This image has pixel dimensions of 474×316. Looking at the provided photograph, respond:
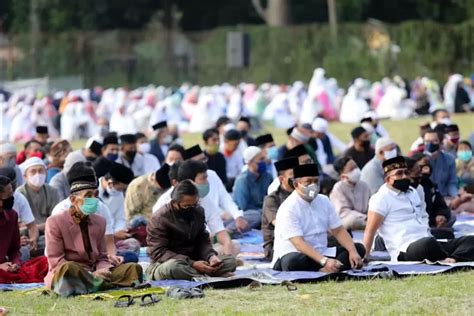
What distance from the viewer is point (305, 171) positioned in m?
11.6

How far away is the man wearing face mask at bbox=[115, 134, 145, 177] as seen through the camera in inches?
680

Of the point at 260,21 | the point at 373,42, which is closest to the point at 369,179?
the point at 373,42

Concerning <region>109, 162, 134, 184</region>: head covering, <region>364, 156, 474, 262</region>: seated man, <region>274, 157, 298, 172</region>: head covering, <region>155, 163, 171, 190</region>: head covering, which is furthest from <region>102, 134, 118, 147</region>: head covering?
<region>364, 156, 474, 262</region>: seated man

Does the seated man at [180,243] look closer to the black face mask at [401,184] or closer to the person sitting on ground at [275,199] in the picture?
the person sitting on ground at [275,199]

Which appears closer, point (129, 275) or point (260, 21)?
point (129, 275)

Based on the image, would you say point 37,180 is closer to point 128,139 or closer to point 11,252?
point 11,252

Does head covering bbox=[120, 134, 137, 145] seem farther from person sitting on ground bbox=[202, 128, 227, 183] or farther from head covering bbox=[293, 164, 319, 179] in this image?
head covering bbox=[293, 164, 319, 179]

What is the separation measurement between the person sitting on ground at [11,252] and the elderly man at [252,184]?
4313 mm

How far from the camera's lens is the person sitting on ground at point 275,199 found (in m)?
12.4

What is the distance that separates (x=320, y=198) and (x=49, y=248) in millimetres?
2232

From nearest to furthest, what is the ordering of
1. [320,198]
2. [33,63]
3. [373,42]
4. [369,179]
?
[320,198] → [369,179] → [373,42] → [33,63]

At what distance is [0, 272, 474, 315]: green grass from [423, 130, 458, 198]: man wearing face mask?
6.14 metres

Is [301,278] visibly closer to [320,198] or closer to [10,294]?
[320,198]

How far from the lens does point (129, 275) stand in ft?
36.6
